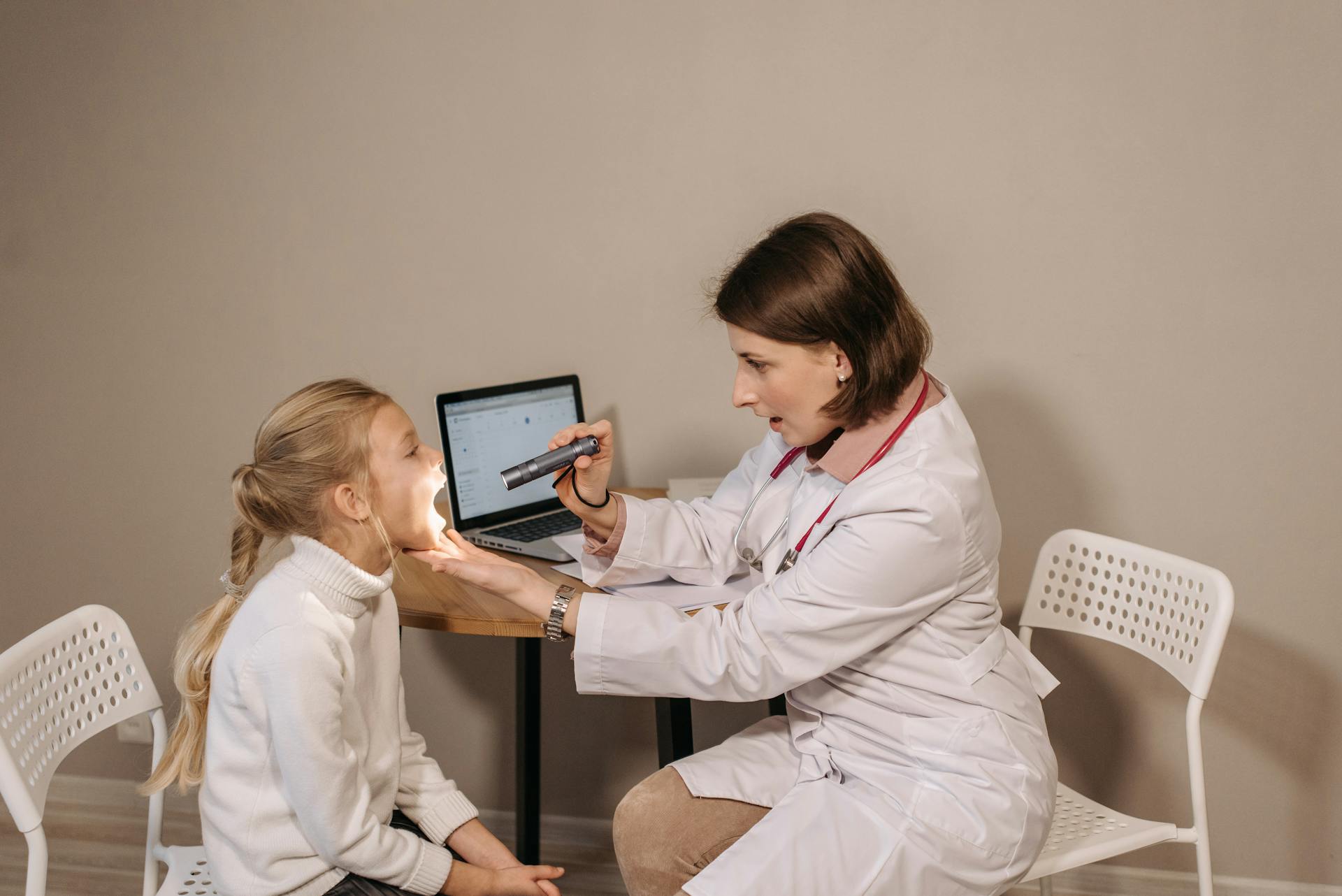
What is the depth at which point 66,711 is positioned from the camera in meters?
1.52

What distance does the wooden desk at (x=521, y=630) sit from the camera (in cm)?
157

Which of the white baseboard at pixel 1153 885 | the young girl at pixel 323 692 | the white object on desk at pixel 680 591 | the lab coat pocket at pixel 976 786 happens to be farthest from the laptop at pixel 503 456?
the white baseboard at pixel 1153 885

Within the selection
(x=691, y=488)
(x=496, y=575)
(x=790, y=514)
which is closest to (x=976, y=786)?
(x=790, y=514)

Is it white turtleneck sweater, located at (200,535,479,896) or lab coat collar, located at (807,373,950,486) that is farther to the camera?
lab coat collar, located at (807,373,950,486)

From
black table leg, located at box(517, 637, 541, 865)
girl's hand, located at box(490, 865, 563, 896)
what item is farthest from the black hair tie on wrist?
girl's hand, located at box(490, 865, 563, 896)

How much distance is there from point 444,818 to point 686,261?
48.0 inches

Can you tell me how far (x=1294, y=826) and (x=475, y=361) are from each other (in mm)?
2023

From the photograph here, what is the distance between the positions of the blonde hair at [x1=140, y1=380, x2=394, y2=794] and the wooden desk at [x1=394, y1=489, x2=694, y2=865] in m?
0.20

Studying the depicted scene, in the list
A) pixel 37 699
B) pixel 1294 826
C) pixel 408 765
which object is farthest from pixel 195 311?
pixel 1294 826

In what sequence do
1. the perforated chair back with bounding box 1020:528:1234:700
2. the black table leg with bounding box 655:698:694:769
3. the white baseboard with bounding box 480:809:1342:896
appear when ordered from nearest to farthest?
the perforated chair back with bounding box 1020:528:1234:700, the black table leg with bounding box 655:698:694:769, the white baseboard with bounding box 480:809:1342:896

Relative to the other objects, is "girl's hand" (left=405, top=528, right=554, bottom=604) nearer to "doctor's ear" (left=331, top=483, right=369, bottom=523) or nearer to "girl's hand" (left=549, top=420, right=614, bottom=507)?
"doctor's ear" (left=331, top=483, right=369, bottom=523)

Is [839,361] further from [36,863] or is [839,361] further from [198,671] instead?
[36,863]

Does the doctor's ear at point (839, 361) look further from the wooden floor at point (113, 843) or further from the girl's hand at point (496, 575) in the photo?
the wooden floor at point (113, 843)

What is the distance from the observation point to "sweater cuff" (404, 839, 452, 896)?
1.38 metres
